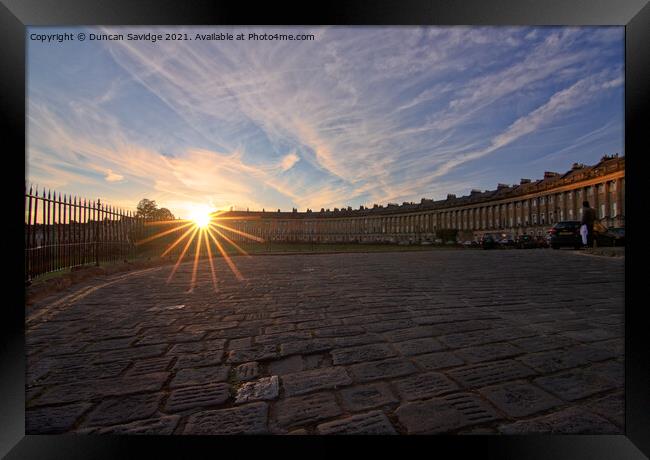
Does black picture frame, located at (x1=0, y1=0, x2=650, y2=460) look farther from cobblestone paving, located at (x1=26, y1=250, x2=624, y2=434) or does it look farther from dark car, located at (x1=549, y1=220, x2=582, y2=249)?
dark car, located at (x1=549, y1=220, x2=582, y2=249)

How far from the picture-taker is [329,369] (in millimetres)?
2082

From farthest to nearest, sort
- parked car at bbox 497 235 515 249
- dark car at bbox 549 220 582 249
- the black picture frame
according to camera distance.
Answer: parked car at bbox 497 235 515 249 < dark car at bbox 549 220 582 249 < the black picture frame

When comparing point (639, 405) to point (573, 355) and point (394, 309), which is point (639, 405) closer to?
point (573, 355)

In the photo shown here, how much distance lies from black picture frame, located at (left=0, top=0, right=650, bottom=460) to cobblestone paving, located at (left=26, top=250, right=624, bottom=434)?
0.10 meters

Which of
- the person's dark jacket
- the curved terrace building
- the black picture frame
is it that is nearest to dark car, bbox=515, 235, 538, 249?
the curved terrace building

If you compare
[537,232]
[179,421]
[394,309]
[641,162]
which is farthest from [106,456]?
[537,232]

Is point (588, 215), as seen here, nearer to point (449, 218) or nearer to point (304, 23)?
point (304, 23)

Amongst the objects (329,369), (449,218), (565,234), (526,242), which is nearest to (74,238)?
(329,369)

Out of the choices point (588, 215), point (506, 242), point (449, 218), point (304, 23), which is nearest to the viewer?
point (304, 23)

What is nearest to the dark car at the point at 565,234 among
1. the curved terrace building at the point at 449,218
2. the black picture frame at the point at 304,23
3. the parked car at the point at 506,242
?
the parked car at the point at 506,242

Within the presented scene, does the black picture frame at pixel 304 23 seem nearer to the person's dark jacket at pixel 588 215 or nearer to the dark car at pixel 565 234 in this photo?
the person's dark jacket at pixel 588 215

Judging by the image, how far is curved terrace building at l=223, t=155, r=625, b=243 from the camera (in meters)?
36.1

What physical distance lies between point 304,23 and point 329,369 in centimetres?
216

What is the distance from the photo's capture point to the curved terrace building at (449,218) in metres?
36.1
